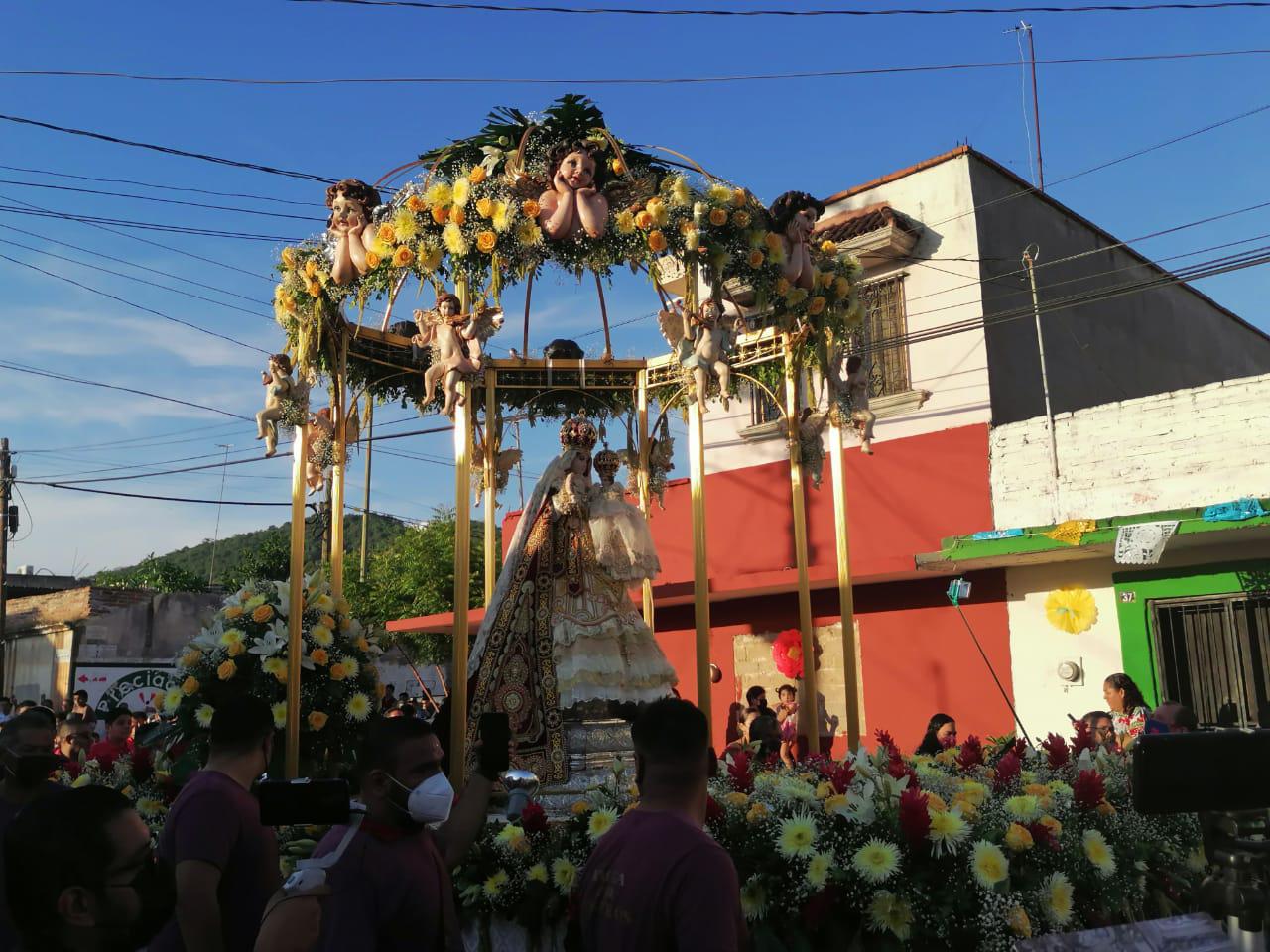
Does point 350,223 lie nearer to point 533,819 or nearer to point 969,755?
point 533,819

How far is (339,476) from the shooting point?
9055 millimetres

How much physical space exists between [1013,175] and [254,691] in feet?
41.8

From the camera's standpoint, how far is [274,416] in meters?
7.83

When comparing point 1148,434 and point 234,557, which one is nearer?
point 1148,434

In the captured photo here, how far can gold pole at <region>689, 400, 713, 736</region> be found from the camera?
7.34m

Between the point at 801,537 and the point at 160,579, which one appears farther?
the point at 160,579

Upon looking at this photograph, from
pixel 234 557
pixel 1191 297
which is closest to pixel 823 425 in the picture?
pixel 1191 297

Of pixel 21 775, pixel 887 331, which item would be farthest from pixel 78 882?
pixel 887 331

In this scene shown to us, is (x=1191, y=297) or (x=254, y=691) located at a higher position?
(x=1191, y=297)

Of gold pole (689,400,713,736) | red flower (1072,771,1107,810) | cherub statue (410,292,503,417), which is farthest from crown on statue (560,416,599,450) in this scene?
red flower (1072,771,1107,810)

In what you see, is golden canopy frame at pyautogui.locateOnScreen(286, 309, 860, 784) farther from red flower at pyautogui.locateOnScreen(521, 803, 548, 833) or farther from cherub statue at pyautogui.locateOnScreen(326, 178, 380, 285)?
red flower at pyautogui.locateOnScreen(521, 803, 548, 833)

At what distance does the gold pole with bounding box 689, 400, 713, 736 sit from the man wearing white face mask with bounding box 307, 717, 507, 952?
164 inches

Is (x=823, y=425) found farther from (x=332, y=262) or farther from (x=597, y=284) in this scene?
(x=332, y=262)

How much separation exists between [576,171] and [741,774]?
13.2 ft
